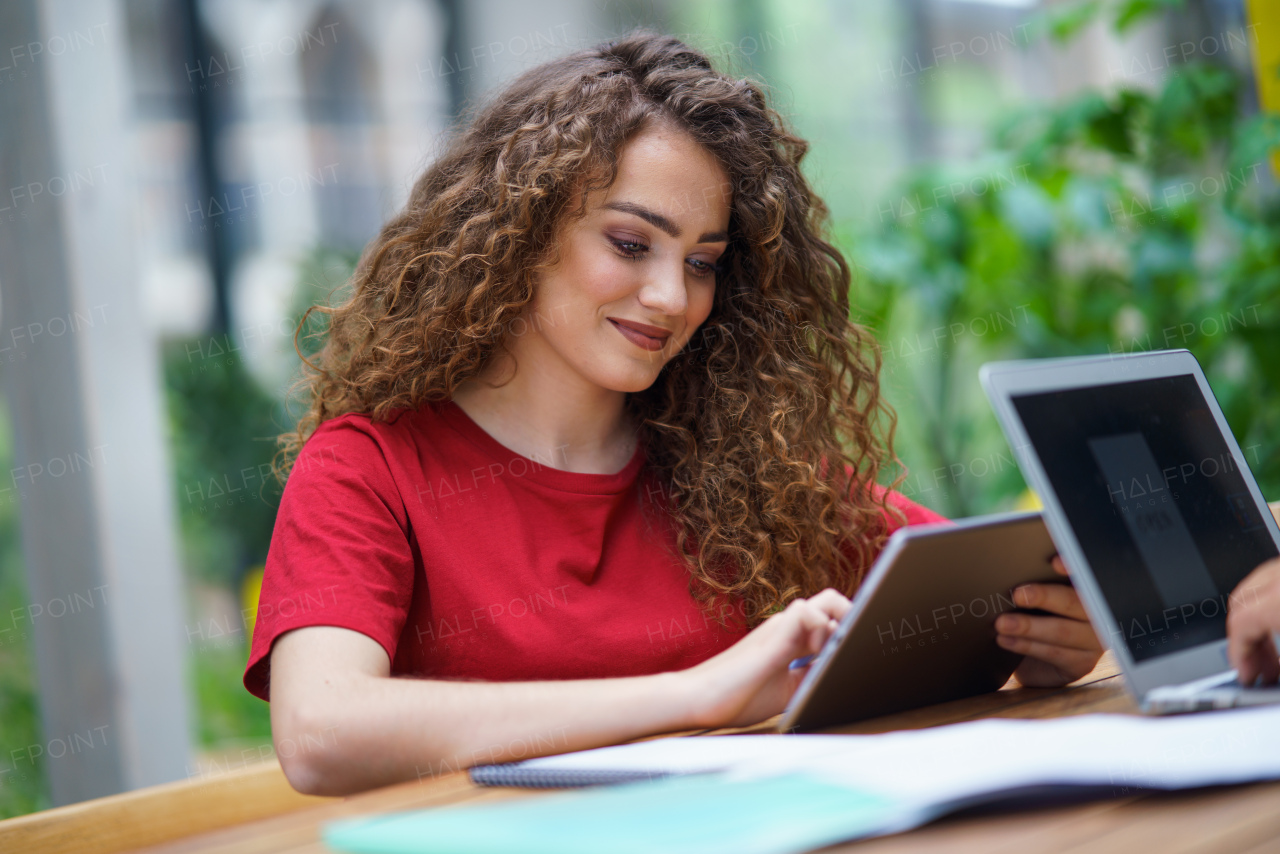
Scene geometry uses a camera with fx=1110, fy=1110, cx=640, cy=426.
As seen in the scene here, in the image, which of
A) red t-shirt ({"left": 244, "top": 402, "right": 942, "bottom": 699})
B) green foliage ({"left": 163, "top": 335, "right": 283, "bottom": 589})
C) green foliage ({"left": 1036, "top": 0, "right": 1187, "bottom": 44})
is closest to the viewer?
red t-shirt ({"left": 244, "top": 402, "right": 942, "bottom": 699})

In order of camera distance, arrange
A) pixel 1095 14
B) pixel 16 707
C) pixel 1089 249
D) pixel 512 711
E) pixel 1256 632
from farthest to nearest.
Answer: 1. pixel 1089 249
2. pixel 1095 14
3. pixel 16 707
4. pixel 512 711
5. pixel 1256 632

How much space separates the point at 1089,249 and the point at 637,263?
101 inches

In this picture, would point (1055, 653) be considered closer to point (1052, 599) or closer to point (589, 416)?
point (1052, 599)

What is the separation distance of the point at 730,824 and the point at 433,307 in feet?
3.17

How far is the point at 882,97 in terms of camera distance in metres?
4.34

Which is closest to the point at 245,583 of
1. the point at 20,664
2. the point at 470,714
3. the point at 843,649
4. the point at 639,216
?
the point at 20,664

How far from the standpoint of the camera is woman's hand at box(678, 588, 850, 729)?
33.5 inches

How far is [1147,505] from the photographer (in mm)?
848

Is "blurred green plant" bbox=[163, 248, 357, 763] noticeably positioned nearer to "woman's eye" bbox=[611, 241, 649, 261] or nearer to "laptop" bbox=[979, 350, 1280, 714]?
"woman's eye" bbox=[611, 241, 649, 261]

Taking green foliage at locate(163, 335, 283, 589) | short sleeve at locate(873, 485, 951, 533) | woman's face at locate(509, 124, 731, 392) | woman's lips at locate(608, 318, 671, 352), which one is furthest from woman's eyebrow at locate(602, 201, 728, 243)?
green foliage at locate(163, 335, 283, 589)

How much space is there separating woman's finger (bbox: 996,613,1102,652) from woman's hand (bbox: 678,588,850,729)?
0.18 m

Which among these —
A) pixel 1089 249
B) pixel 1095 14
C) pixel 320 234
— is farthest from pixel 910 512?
pixel 320 234

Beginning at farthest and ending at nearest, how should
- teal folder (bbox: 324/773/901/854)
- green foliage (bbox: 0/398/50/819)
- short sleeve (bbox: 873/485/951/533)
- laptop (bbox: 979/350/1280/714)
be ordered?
green foliage (bbox: 0/398/50/819)
short sleeve (bbox: 873/485/951/533)
laptop (bbox: 979/350/1280/714)
teal folder (bbox: 324/773/901/854)

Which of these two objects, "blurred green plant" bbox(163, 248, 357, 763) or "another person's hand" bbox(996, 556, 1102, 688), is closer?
"another person's hand" bbox(996, 556, 1102, 688)
